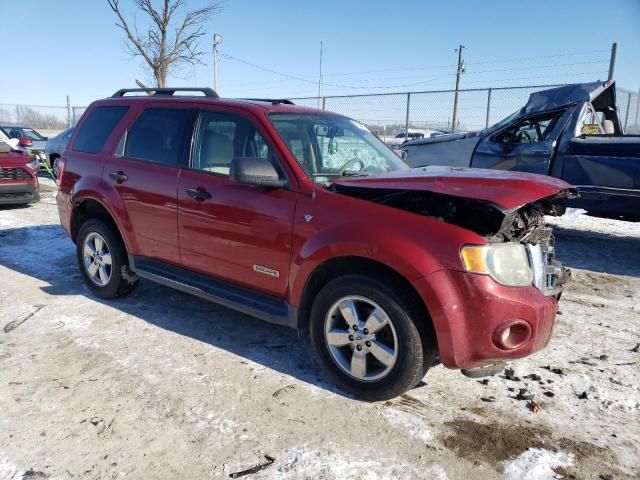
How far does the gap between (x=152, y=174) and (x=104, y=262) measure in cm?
111

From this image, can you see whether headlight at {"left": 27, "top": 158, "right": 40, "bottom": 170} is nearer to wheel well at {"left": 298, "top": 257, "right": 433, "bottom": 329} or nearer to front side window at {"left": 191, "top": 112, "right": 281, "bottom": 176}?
front side window at {"left": 191, "top": 112, "right": 281, "bottom": 176}

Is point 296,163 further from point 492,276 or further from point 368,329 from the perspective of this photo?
point 492,276

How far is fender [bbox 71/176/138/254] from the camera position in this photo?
430cm

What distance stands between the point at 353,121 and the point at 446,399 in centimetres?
252

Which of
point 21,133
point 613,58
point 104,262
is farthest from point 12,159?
point 613,58

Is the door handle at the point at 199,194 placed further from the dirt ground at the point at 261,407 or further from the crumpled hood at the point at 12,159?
the crumpled hood at the point at 12,159

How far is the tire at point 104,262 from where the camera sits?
4496 mm

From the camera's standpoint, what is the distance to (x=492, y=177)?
3000mm

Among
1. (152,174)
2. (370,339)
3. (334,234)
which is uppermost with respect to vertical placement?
(152,174)

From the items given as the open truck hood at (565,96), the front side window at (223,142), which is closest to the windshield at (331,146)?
the front side window at (223,142)

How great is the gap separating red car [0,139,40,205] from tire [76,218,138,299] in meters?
5.35

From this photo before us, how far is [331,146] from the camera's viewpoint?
384 cm

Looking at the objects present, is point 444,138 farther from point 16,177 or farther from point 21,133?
point 21,133

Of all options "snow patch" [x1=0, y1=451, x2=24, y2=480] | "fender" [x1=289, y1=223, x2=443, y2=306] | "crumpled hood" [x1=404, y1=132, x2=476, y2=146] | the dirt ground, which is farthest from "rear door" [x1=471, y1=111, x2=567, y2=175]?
"snow patch" [x1=0, y1=451, x2=24, y2=480]
